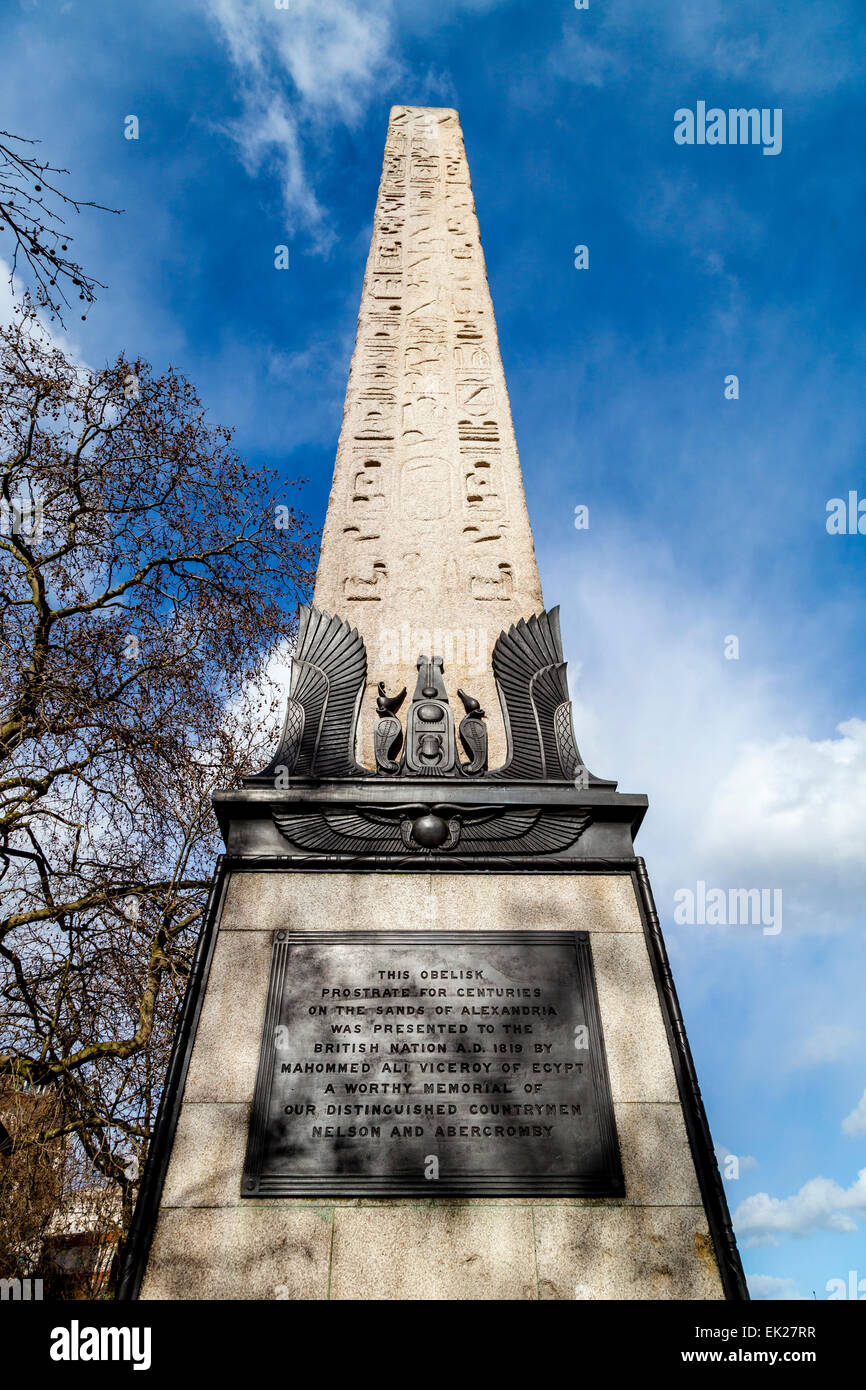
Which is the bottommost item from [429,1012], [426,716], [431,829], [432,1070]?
[432,1070]

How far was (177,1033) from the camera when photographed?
403 cm

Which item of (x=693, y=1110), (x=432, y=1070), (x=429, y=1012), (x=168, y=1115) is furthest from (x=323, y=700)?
(x=693, y=1110)

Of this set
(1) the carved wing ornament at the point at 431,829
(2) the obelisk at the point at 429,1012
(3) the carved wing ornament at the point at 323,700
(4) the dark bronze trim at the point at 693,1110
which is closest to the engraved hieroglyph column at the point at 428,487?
(2) the obelisk at the point at 429,1012

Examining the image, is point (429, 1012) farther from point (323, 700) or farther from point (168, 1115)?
point (323, 700)

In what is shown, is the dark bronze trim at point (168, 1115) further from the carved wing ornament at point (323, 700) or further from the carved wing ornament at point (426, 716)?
the carved wing ornament at point (426, 716)

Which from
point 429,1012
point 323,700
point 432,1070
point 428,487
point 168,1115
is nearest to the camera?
point 168,1115

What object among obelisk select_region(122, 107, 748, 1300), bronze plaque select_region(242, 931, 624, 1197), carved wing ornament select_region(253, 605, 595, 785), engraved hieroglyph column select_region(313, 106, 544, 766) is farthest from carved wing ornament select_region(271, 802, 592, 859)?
engraved hieroglyph column select_region(313, 106, 544, 766)

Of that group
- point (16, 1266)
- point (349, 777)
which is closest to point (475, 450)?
point (349, 777)

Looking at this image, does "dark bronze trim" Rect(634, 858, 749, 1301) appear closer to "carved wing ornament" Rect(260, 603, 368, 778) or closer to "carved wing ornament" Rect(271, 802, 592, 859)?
"carved wing ornament" Rect(271, 802, 592, 859)

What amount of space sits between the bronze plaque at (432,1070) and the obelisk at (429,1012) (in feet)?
0.03

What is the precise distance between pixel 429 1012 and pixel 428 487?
3.91m

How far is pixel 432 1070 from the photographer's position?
3.84 m

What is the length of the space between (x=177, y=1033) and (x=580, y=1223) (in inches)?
73.2
